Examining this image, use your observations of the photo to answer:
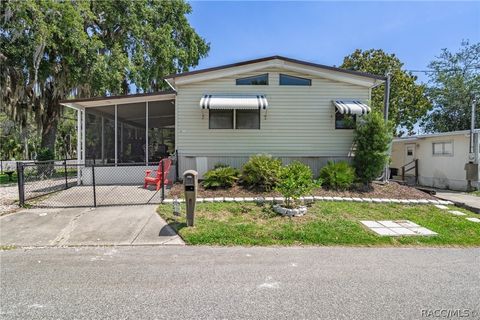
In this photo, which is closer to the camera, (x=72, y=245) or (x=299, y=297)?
(x=299, y=297)

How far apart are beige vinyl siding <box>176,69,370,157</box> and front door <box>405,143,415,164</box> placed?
22.5ft

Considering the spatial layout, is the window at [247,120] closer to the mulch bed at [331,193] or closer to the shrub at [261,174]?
the shrub at [261,174]

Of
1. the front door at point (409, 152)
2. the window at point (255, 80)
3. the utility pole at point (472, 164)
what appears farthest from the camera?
the front door at point (409, 152)

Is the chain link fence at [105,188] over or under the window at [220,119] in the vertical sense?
under

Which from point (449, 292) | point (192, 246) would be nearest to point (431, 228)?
point (449, 292)

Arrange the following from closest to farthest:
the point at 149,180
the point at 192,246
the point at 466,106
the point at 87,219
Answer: the point at 192,246
the point at 87,219
the point at 149,180
the point at 466,106

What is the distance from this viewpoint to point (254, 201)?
7.46 m

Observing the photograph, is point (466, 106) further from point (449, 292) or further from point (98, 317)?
point (98, 317)

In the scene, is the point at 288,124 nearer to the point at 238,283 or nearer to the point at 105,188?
the point at 105,188

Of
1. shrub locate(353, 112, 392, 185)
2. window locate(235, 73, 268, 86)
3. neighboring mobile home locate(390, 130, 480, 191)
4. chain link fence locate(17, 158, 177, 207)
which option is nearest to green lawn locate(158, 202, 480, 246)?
chain link fence locate(17, 158, 177, 207)

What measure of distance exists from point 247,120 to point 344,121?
3.50 metres

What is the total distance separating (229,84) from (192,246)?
6.99m

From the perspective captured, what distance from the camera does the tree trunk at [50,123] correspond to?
53.5 feet

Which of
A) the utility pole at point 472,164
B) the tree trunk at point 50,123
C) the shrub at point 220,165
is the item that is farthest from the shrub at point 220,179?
the tree trunk at point 50,123
